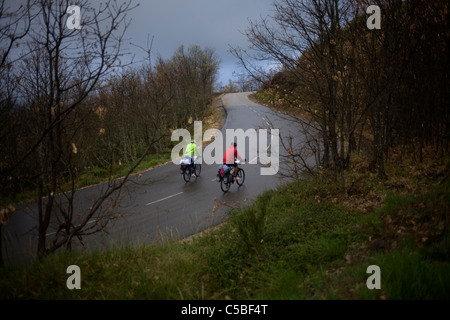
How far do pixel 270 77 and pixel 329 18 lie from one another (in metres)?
2.41

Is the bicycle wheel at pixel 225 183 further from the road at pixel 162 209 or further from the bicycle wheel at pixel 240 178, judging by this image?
the bicycle wheel at pixel 240 178

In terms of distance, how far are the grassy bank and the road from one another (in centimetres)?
137

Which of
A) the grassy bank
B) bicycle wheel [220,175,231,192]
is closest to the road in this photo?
bicycle wheel [220,175,231,192]

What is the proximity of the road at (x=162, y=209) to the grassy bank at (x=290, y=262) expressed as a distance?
1371 millimetres

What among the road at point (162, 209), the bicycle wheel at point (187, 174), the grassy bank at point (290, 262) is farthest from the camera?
the bicycle wheel at point (187, 174)

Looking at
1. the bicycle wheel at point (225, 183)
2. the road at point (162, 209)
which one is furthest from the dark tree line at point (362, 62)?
the bicycle wheel at point (225, 183)

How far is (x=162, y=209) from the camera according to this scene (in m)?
10.2

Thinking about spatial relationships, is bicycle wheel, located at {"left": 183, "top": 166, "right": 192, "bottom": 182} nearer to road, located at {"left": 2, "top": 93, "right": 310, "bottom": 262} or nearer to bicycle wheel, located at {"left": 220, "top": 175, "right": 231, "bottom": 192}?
road, located at {"left": 2, "top": 93, "right": 310, "bottom": 262}

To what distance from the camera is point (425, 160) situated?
8.90 meters

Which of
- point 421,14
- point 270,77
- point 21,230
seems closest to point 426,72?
point 421,14

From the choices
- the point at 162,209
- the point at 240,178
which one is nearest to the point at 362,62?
the point at 240,178

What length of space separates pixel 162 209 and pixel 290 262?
6389mm

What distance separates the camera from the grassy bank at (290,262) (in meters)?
3.39
